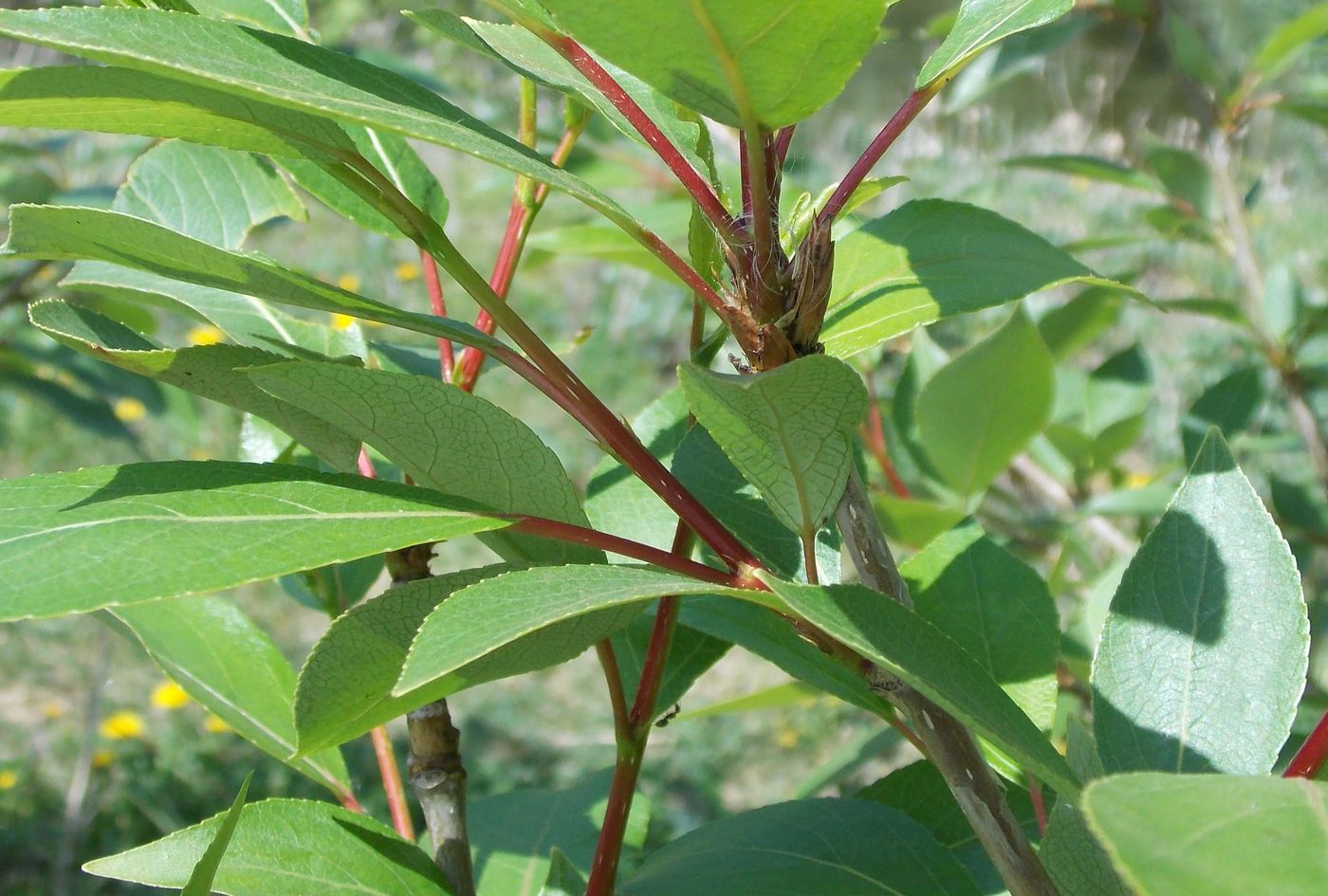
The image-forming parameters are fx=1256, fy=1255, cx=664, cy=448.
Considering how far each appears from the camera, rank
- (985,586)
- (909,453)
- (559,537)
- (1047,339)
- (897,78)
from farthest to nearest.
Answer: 1. (897,78)
2. (1047,339)
3. (909,453)
4. (985,586)
5. (559,537)

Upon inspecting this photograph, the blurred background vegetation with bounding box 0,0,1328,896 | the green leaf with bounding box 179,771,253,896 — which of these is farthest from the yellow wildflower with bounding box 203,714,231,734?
the green leaf with bounding box 179,771,253,896

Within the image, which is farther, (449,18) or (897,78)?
(897,78)

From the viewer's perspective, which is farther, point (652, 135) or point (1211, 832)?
point (652, 135)

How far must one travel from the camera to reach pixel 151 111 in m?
0.48

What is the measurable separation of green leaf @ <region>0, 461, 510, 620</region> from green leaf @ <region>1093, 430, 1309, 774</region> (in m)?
0.30

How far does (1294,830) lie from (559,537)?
314 millimetres

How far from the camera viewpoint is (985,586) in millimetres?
676

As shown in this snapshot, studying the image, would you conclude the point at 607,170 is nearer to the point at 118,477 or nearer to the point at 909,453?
the point at 909,453

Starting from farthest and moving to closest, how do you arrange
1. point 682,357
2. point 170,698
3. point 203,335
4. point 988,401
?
1. point 682,357
2. point 203,335
3. point 170,698
4. point 988,401

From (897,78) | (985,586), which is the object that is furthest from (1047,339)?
(897,78)

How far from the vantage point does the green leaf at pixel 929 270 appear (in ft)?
1.87

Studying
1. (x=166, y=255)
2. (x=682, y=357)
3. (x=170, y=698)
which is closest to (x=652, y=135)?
(x=166, y=255)

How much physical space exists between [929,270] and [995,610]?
0.63ft

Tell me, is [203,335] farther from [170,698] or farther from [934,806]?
[934,806]
